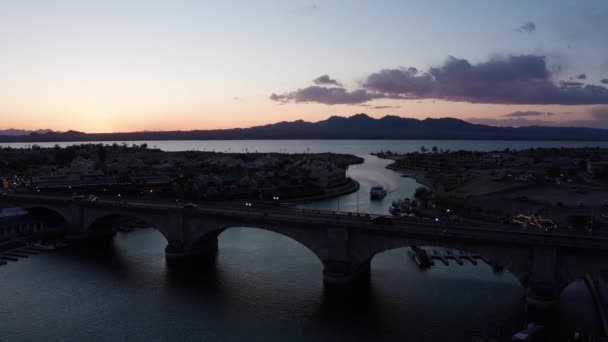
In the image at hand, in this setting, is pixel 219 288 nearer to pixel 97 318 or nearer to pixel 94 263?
pixel 97 318

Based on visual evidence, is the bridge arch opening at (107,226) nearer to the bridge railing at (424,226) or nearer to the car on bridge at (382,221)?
the bridge railing at (424,226)

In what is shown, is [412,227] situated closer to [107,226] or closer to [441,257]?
[441,257]

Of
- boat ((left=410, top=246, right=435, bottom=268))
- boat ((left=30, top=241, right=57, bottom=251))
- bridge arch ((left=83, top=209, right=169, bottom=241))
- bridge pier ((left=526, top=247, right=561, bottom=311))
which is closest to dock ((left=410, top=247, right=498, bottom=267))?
boat ((left=410, top=246, right=435, bottom=268))

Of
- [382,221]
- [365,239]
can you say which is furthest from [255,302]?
[382,221]

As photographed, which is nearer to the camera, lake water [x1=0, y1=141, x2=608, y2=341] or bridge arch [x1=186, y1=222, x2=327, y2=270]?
lake water [x1=0, y1=141, x2=608, y2=341]

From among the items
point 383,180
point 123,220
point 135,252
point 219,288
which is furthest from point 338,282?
point 383,180

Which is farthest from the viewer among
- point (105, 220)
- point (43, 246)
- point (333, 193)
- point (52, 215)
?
point (333, 193)

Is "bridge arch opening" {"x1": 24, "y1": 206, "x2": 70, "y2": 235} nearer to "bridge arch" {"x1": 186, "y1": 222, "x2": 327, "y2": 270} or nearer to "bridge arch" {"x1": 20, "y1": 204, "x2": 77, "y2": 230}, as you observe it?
"bridge arch" {"x1": 20, "y1": 204, "x2": 77, "y2": 230}

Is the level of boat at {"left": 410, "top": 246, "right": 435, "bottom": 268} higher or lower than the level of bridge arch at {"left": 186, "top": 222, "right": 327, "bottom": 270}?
lower

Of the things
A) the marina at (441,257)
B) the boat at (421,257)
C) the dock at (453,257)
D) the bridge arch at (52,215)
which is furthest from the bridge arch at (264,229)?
the bridge arch at (52,215)
